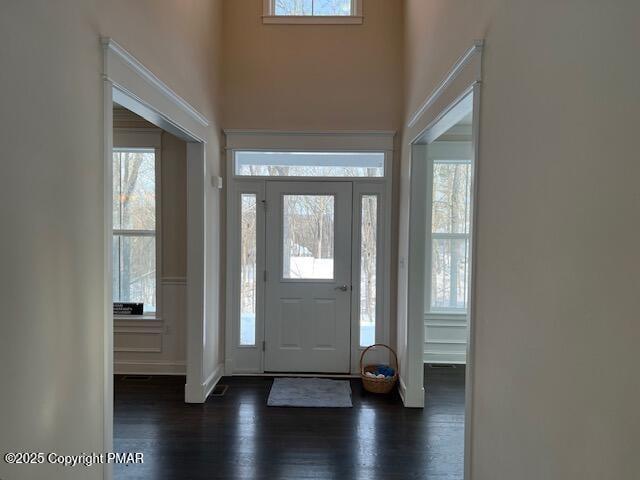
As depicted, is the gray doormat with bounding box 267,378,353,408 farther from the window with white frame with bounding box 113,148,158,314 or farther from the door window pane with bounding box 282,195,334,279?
the window with white frame with bounding box 113,148,158,314

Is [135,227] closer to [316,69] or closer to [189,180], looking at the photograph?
[189,180]

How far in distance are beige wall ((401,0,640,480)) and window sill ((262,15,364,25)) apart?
2413mm

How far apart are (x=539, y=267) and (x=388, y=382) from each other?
9.02ft

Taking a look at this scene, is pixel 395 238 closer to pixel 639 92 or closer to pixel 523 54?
pixel 523 54

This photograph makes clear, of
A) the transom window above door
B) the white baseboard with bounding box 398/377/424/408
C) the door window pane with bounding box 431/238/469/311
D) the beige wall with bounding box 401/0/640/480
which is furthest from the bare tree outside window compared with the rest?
the white baseboard with bounding box 398/377/424/408

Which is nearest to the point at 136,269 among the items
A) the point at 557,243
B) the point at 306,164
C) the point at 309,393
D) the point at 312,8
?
the point at 306,164

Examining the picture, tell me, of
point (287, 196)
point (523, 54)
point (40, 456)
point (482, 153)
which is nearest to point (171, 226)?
point (287, 196)

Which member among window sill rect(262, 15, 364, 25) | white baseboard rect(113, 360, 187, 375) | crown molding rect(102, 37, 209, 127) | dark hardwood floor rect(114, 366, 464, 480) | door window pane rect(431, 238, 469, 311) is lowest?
dark hardwood floor rect(114, 366, 464, 480)

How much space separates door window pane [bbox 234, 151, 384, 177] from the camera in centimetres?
436

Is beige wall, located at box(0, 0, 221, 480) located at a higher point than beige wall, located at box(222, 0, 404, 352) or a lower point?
lower

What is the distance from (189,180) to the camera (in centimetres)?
363

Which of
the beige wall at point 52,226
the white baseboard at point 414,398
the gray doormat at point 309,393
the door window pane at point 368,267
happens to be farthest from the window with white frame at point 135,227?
the white baseboard at point 414,398

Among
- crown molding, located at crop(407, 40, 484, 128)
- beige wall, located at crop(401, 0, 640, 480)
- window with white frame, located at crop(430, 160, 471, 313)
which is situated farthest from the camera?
window with white frame, located at crop(430, 160, 471, 313)

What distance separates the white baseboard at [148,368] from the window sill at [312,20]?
3.65 m
